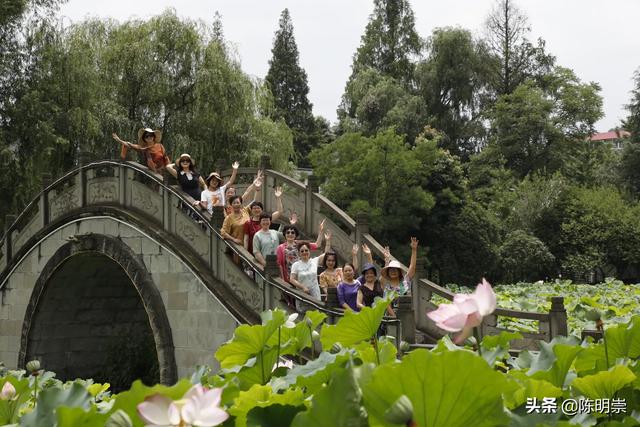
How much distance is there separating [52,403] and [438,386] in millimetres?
1020

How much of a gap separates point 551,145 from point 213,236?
35.8 m

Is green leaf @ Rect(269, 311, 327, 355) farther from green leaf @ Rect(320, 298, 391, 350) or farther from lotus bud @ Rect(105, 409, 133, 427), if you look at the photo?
lotus bud @ Rect(105, 409, 133, 427)

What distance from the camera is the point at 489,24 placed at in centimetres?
5081

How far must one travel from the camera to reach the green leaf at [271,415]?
176 cm

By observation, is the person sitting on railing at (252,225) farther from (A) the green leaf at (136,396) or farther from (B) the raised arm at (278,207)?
(A) the green leaf at (136,396)

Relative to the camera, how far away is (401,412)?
1.32 metres

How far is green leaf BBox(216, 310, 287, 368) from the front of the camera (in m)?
2.72

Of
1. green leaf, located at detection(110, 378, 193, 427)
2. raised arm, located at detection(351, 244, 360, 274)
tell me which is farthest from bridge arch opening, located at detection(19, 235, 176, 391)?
green leaf, located at detection(110, 378, 193, 427)

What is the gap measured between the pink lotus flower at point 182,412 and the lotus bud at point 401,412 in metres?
0.29

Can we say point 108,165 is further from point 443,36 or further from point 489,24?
→ point 489,24

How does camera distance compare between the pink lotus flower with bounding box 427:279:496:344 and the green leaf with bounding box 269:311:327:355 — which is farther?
the green leaf with bounding box 269:311:327:355

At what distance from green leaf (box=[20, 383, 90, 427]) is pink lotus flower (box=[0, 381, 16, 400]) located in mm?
668

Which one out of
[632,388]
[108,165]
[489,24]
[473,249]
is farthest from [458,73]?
[632,388]

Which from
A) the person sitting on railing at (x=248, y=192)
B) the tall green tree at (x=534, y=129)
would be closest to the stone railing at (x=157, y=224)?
the person sitting on railing at (x=248, y=192)
